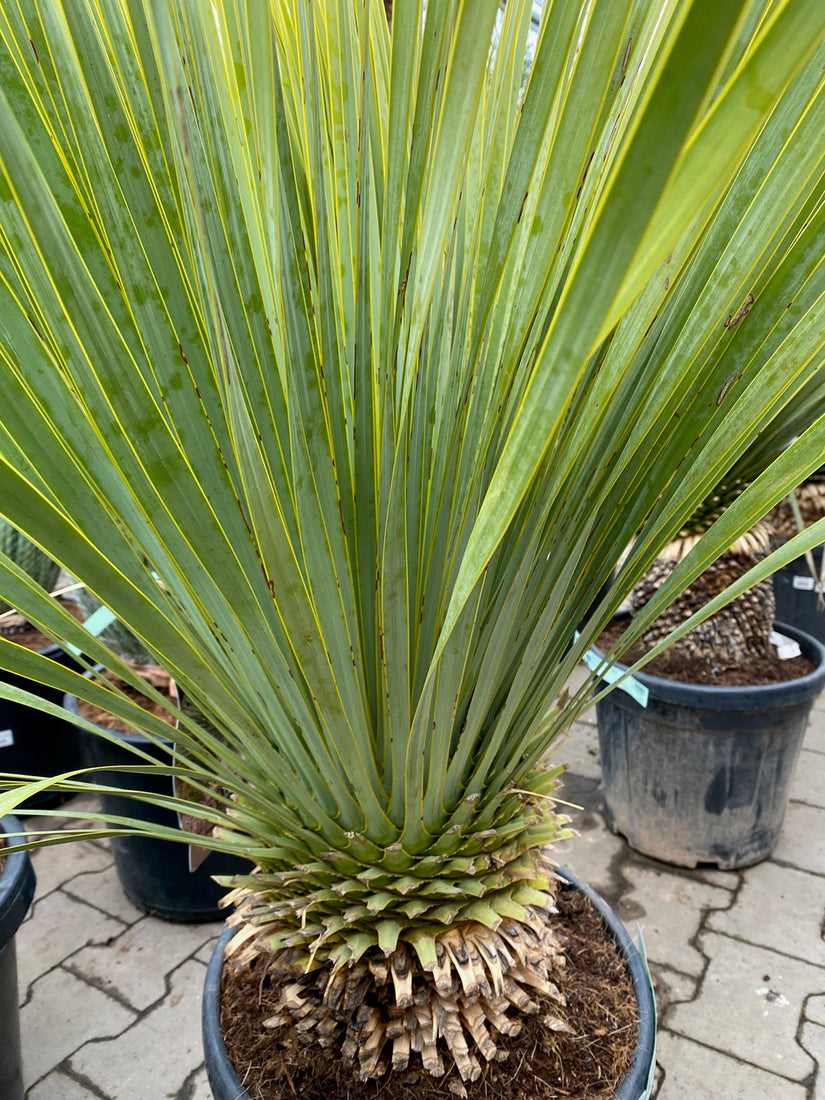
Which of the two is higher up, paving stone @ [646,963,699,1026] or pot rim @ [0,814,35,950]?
pot rim @ [0,814,35,950]

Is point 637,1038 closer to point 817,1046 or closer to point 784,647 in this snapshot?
point 817,1046

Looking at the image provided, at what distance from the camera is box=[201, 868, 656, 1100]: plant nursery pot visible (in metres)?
0.81

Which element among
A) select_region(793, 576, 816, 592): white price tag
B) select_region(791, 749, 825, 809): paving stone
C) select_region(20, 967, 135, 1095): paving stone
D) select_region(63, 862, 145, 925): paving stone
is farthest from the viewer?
select_region(793, 576, 816, 592): white price tag

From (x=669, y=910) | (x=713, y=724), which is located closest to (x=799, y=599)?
(x=713, y=724)

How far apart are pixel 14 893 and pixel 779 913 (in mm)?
1713

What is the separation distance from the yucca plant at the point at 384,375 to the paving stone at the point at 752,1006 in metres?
1.19

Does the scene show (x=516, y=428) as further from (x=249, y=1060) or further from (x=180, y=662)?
(x=249, y=1060)

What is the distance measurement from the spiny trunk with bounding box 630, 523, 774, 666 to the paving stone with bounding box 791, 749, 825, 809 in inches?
22.5

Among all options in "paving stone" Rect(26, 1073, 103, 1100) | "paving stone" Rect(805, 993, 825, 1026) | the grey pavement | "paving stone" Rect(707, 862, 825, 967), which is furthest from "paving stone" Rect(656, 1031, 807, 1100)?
"paving stone" Rect(26, 1073, 103, 1100)

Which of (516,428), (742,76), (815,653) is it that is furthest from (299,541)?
(815,653)

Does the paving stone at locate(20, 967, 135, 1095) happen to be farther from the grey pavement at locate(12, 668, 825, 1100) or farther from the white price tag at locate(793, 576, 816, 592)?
the white price tag at locate(793, 576, 816, 592)

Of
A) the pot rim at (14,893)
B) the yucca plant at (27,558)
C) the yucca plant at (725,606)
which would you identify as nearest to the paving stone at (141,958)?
the pot rim at (14,893)

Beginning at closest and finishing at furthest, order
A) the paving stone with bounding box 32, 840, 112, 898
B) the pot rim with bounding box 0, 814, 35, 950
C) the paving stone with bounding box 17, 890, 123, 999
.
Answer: the pot rim with bounding box 0, 814, 35, 950 → the paving stone with bounding box 17, 890, 123, 999 → the paving stone with bounding box 32, 840, 112, 898

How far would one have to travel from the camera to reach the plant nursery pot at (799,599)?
9.78 feet
